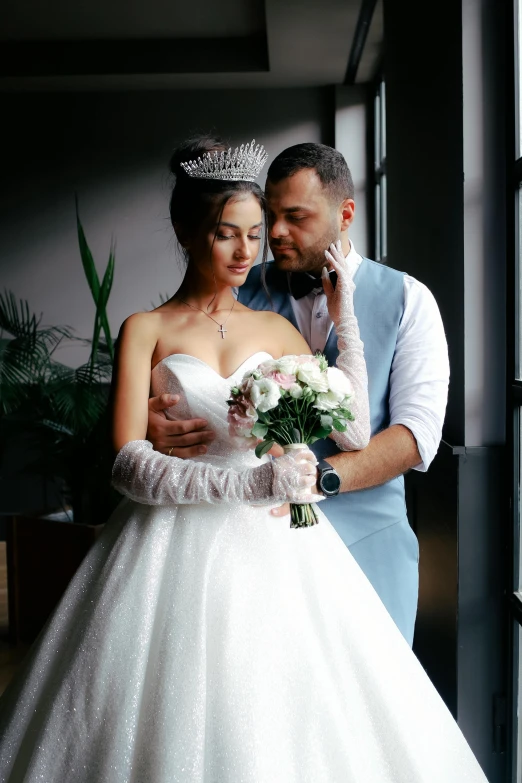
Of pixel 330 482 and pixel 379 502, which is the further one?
pixel 379 502

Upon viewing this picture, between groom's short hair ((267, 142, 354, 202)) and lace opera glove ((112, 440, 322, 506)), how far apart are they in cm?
65

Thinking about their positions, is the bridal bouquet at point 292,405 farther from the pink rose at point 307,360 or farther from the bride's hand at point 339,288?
the bride's hand at point 339,288

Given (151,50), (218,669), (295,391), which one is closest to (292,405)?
(295,391)

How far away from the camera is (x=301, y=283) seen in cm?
201

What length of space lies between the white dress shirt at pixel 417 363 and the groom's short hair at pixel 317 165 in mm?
191

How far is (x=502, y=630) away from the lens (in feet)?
8.27

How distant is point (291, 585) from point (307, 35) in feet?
14.6

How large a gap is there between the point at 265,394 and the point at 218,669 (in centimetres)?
48

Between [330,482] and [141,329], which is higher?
[141,329]

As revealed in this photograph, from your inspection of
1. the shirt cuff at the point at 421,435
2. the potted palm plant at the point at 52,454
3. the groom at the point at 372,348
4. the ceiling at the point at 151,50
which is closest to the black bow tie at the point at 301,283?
the groom at the point at 372,348

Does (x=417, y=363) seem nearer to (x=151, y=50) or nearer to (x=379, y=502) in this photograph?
(x=379, y=502)

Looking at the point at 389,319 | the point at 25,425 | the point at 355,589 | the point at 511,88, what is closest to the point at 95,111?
the point at 25,425

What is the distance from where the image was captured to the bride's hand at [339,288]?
1.78 m

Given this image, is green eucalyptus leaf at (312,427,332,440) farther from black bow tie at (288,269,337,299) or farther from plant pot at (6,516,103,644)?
plant pot at (6,516,103,644)
